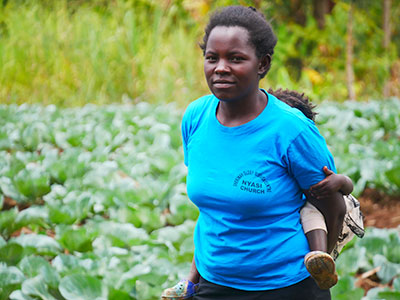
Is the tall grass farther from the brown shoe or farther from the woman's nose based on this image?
the brown shoe

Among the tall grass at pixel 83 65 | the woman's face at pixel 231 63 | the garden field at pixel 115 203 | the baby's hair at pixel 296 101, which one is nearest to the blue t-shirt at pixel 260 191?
the woman's face at pixel 231 63

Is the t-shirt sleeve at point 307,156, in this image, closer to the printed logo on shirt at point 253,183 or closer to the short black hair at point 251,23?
the printed logo on shirt at point 253,183

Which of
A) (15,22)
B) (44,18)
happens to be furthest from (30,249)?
(44,18)

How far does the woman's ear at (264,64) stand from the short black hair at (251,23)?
1 centimetres

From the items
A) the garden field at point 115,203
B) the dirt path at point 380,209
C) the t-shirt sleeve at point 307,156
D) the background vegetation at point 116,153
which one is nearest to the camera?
the t-shirt sleeve at point 307,156

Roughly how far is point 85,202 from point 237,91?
2.01 metres

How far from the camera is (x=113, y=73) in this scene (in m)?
6.85

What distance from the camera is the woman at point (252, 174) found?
143cm

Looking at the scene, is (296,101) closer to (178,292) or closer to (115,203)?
(178,292)

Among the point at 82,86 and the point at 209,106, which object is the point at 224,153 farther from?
the point at 82,86

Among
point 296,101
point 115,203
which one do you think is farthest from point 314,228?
point 115,203

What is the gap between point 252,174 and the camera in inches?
56.5

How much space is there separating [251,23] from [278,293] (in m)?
0.78

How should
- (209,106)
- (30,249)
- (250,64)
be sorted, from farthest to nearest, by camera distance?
(30,249), (209,106), (250,64)
